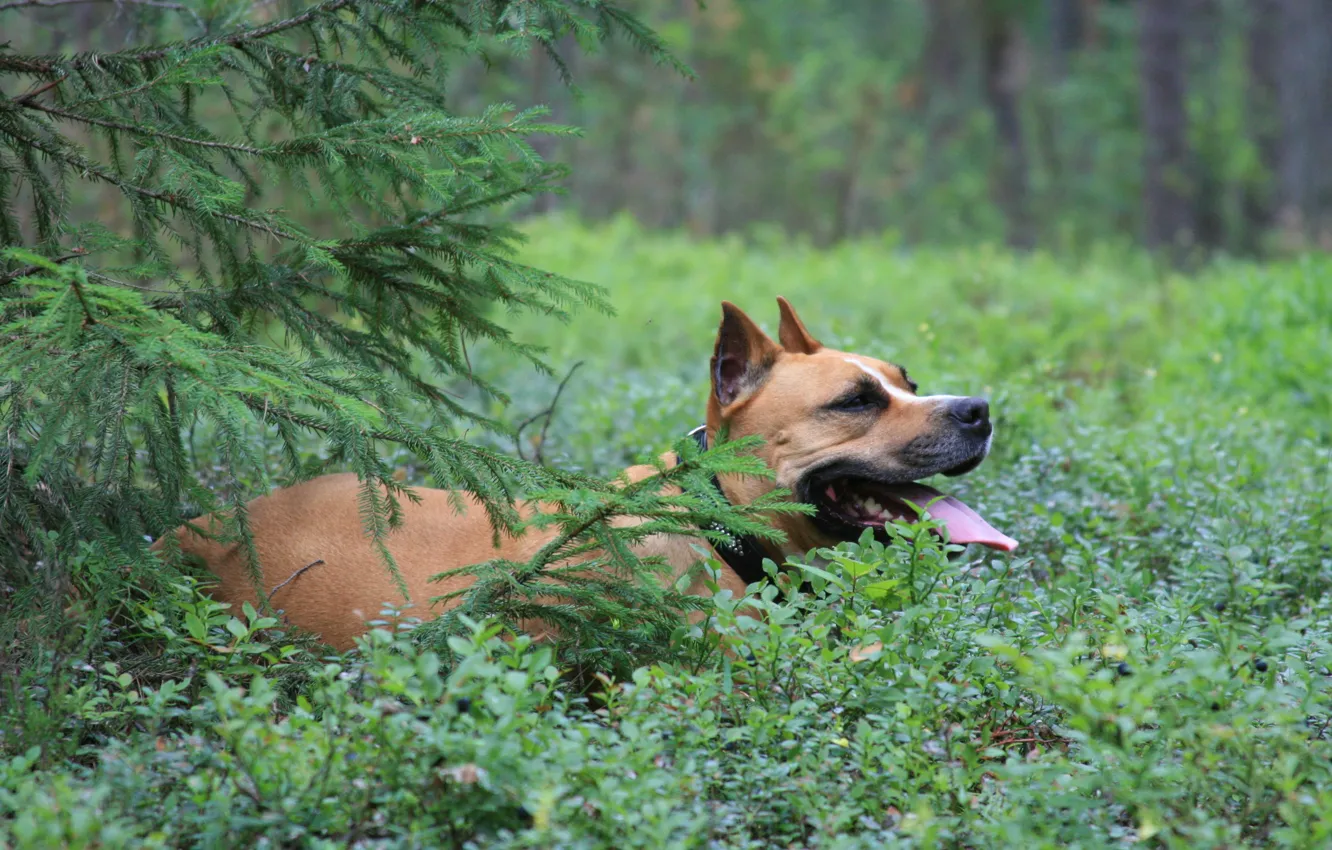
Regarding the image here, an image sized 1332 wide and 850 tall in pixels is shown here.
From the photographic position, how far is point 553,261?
13.8 metres

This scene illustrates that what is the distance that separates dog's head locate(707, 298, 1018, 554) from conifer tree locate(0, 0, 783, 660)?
2.10ft

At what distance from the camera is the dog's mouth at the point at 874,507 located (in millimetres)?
4414

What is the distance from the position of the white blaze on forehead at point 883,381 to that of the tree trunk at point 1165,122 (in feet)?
53.6

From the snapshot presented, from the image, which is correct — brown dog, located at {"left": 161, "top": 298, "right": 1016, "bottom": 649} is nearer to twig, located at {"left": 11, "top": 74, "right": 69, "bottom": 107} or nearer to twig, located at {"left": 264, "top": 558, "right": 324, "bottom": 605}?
twig, located at {"left": 264, "top": 558, "right": 324, "bottom": 605}

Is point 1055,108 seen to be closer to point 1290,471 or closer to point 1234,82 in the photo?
point 1234,82

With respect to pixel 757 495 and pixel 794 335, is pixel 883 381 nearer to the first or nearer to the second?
pixel 794 335

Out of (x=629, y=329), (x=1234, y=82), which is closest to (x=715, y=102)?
(x=1234, y=82)

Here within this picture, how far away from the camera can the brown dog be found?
4293 mm

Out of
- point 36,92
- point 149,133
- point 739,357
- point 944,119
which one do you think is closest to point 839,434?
point 739,357

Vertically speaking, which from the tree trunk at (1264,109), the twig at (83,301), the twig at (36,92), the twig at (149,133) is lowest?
the tree trunk at (1264,109)

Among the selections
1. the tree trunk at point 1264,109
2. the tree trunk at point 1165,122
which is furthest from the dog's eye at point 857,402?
the tree trunk at point 1264,109

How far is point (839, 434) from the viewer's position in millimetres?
4465

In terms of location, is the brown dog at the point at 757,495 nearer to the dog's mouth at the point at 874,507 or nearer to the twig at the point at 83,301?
the dog's mouth at the point at 874,507

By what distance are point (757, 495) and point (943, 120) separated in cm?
3035
